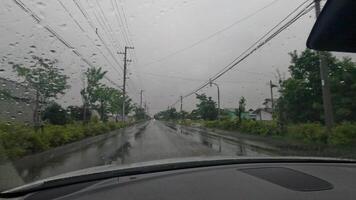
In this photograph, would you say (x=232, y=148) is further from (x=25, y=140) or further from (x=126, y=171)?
(x=126, y=171)

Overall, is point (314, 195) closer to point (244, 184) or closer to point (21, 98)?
point (244, 184)

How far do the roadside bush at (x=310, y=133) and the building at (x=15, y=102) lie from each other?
14.1 meters

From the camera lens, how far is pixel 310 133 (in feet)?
68.4

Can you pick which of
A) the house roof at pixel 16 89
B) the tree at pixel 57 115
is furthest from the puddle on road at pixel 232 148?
the tree at pixel 57 115

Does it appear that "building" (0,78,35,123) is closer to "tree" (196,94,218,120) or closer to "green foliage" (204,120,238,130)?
"green foliage" (204,120,238,130)

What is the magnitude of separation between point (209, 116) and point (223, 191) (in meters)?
74.6

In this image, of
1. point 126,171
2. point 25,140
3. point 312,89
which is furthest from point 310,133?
point 126,171

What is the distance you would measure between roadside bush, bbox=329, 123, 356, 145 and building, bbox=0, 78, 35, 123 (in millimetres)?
13599

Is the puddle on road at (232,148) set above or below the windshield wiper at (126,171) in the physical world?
below

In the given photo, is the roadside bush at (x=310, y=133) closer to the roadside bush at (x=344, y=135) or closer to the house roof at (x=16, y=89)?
the roadside bush at (x=344, y=135)

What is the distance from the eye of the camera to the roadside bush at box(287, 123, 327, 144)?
63.3 ft

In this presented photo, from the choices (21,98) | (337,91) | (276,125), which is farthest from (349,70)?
(21,98)

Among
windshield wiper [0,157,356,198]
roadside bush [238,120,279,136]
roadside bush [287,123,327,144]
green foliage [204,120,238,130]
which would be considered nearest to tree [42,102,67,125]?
roadside bush [287,123,327,144]

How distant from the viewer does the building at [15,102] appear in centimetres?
1339
